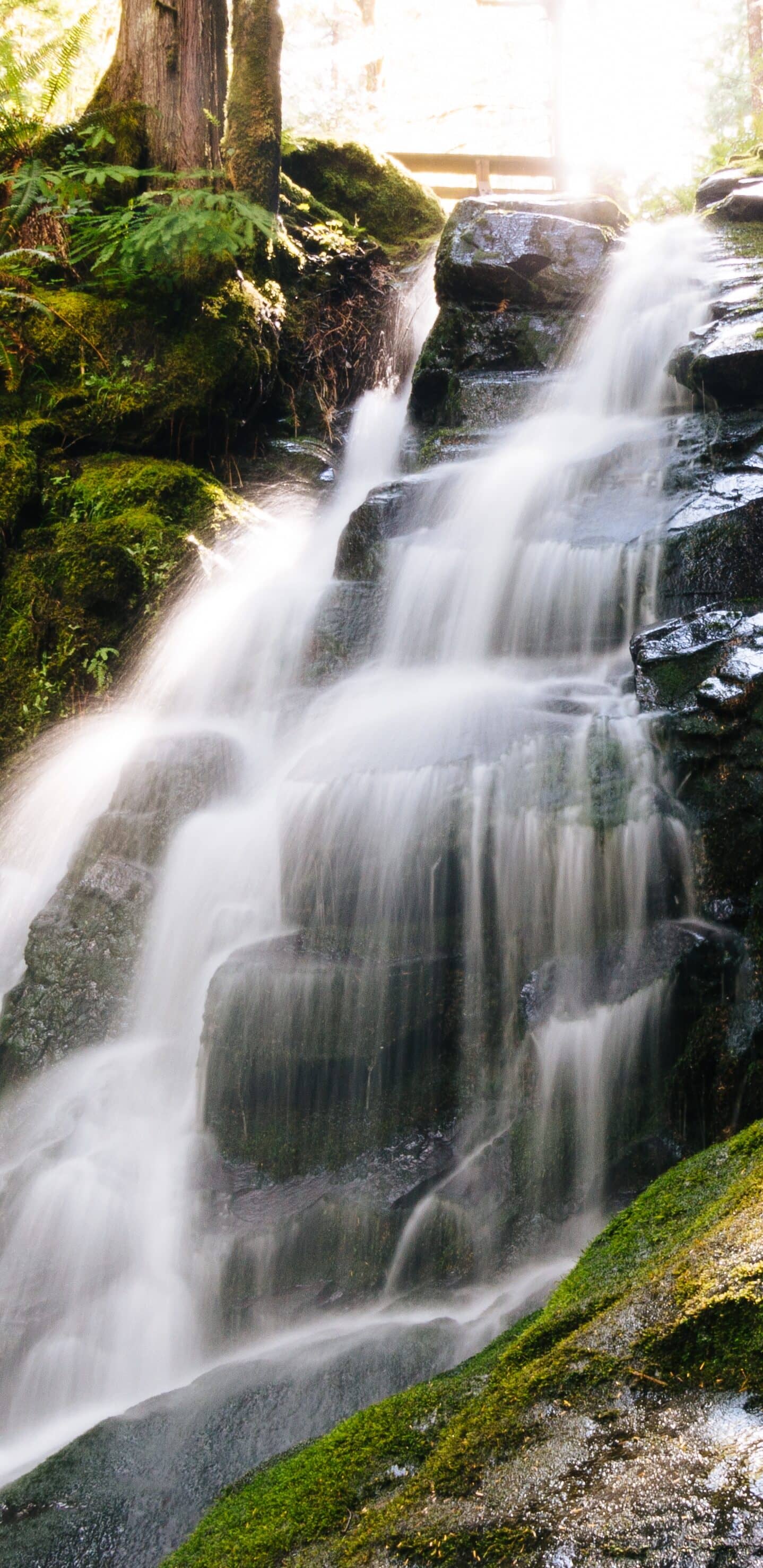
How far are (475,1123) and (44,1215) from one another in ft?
5.48

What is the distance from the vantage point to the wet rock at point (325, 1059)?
3701mm

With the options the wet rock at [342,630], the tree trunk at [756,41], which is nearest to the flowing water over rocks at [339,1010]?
the wet rock at [342,630]

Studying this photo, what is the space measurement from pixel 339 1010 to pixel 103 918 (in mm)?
1497

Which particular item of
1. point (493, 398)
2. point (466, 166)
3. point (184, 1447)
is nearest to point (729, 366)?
point (493, 398)

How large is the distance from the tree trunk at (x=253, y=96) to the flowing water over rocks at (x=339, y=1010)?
5207 mm

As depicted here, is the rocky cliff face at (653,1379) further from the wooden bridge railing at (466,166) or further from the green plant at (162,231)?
the wooden bridge railing at (466,166)

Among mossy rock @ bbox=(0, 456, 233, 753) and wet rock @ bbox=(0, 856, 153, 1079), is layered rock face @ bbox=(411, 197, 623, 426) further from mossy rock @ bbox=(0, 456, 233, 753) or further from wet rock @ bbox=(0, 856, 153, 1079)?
wet rock @ bbox=(0, 856, 153, 1079)

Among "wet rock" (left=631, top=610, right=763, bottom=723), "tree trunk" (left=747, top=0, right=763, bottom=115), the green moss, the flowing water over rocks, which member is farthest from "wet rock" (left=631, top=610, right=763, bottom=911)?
"tree trunk" (left=747, top=0, right=763, bottom=115)

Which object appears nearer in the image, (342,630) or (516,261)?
(342,630)

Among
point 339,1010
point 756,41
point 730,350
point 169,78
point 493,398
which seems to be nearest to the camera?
point 339,1010

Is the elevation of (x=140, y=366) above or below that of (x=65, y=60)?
below

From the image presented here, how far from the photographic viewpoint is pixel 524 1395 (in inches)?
62.6

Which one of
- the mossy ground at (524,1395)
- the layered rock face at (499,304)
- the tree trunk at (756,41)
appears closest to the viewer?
the mossy ground at (524,1395)

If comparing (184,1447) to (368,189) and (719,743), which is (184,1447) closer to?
(719,743)
